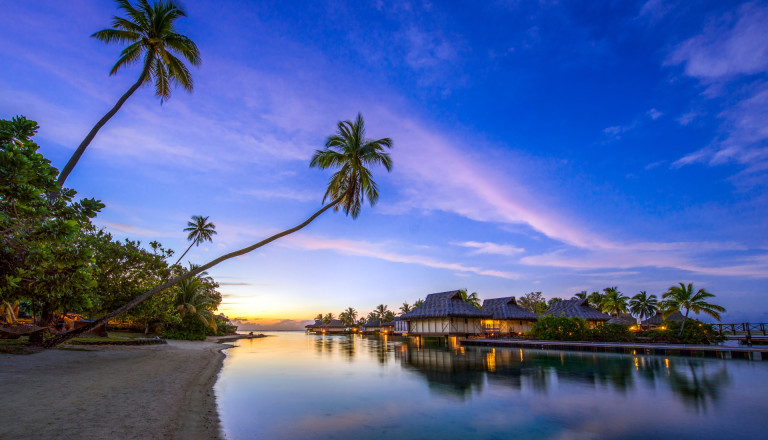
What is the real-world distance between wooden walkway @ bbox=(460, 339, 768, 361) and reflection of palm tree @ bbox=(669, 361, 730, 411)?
4.11 metres

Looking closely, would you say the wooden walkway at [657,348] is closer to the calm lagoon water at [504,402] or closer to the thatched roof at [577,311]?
the calm lagoon water at [504,402]

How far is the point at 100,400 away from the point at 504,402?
10.6 m

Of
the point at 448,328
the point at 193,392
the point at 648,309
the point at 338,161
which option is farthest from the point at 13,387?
the point at 648,309

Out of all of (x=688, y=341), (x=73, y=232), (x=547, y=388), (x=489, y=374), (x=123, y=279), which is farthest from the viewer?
(x=688, y=341)

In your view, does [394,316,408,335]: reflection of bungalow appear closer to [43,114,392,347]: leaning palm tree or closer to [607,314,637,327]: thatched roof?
[607,314,637,327]: thatched roof

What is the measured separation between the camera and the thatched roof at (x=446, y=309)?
1336 inches

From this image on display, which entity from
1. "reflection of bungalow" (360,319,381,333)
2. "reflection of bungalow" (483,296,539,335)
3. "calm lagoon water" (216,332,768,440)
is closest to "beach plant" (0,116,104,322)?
"calm lagoon water" (216,332,768,440)

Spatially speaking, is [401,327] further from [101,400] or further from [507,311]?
[101,400]

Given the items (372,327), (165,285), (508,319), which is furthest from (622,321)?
(372,327)

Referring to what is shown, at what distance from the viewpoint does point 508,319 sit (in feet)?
124

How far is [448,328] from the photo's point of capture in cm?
3425

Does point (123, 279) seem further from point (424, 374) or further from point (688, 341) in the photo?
point (688, 341)

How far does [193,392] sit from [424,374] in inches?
393

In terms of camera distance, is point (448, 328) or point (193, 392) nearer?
point (193, 392)
